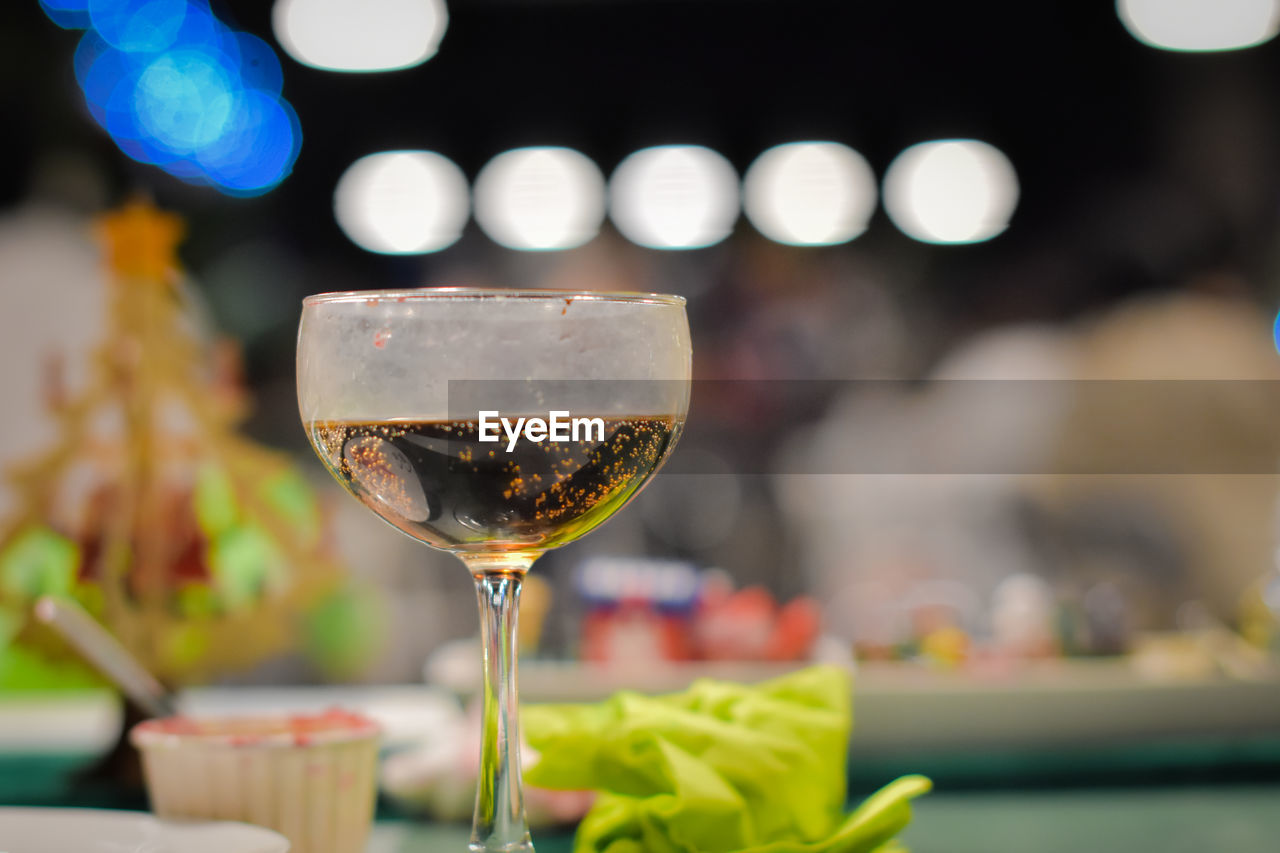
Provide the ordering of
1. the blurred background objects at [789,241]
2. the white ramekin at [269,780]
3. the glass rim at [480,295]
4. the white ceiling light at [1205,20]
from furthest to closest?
the blurred background objects at [789,241] < the white ceiling light at [1205,20] < the white ramekin at [269,780] < the glass rim at [480,295]

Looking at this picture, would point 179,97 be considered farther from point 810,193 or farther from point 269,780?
point 269,780

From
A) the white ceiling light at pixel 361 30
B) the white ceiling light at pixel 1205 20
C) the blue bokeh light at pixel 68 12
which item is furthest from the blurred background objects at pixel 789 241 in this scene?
the white ceiling light at pixel 1205 20

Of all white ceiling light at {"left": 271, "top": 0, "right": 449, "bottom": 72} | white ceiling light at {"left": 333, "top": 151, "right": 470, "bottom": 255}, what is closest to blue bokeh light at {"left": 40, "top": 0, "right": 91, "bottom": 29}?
white ceiling light at {"left": 271, "top": 0, "right": 449, "bottom": 72}

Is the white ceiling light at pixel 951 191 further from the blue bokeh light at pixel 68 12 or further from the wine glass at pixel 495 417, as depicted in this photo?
the wine glass at pixel 495 417

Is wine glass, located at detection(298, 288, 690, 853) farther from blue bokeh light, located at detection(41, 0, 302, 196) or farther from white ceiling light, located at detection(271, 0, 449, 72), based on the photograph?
blue bokeh light, located at detection(41, 0, 302, 196)

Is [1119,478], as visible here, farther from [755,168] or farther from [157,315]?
[157,315]

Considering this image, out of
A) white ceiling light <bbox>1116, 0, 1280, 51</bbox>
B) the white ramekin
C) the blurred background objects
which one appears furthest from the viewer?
the blurred background objects

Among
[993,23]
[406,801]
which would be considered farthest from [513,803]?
[993,23]
